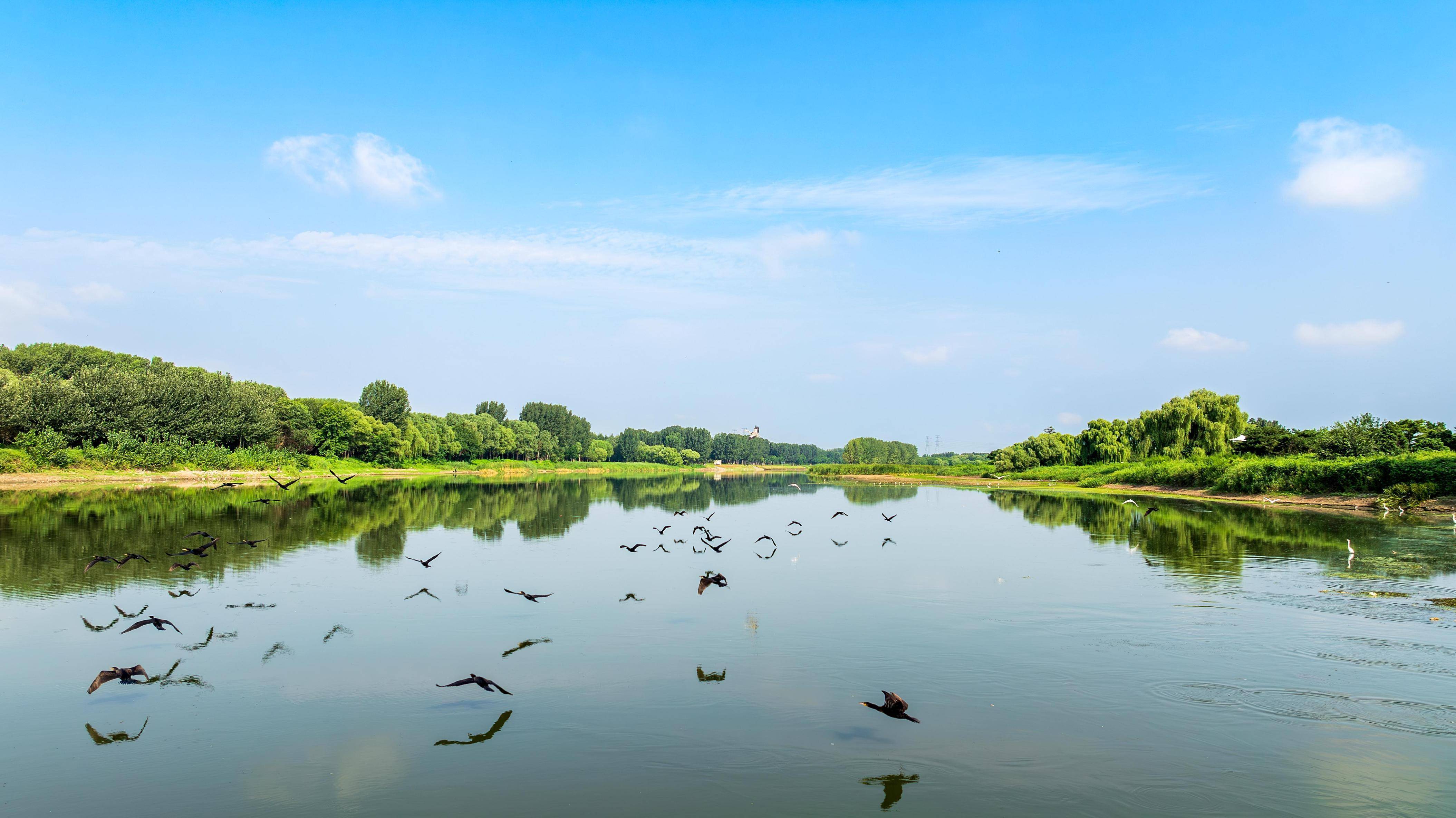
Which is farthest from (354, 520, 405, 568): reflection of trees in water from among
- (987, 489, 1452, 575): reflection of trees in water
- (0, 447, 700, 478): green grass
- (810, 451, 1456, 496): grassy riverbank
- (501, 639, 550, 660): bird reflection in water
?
(810, 451, 1456, 496): grassy riverbank

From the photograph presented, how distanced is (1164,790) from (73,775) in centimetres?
1253

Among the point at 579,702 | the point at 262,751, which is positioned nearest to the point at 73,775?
the point at 262,751

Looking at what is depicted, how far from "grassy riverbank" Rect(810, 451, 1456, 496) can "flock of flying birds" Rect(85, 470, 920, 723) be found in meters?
14.5

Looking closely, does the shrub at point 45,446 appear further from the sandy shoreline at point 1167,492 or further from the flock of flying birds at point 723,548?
the sandy shoreline at point 1167,492

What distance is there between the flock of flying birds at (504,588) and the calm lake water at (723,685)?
0.35 meters

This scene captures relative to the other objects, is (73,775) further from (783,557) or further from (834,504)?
(834,504)

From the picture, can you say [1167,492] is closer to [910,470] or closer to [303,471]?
[910,470]

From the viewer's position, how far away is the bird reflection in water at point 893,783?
8.55 metres

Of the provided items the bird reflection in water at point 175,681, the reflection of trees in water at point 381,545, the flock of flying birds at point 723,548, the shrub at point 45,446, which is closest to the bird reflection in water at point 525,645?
the flock of flying birds at point 723,548

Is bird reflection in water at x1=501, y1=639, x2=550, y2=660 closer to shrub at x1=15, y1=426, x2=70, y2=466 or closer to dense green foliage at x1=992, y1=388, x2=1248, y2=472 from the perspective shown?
shrub at x1=15, y1=426, x2=70, y2=466

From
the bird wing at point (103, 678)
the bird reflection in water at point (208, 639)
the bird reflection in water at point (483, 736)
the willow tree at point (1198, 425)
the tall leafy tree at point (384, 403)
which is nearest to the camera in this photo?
the bird reflection in water at point (483, 736)

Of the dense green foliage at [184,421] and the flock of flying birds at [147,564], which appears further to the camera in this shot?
the dense green foliage at [184,421]

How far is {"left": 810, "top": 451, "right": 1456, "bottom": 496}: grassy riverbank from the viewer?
147 ft

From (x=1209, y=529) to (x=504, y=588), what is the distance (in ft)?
109
